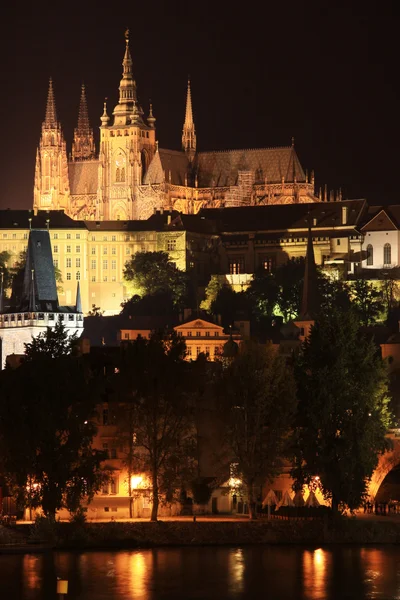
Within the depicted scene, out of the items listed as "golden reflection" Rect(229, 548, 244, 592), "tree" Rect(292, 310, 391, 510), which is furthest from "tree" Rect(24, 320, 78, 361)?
"golden reflection" Rect(229, 548, 244, 592)

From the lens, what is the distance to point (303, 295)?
170 m

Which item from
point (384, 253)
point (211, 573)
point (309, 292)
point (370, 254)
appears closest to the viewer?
point (211, 573)

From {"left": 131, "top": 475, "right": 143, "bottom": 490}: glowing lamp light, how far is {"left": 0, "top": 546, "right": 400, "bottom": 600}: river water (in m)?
5.60

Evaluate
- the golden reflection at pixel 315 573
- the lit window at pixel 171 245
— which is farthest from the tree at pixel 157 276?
the golden reflection at pixel 315 573

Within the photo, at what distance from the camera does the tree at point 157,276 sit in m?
190

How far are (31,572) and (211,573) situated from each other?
6361 mm

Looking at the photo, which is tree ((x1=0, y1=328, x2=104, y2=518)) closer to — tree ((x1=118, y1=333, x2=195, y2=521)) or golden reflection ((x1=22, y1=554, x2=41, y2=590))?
tree ((x1=118, y1=333, x2=195, y2=521))

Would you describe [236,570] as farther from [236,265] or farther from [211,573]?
[236,265]

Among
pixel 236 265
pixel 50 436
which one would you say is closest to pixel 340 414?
pixel 50 436

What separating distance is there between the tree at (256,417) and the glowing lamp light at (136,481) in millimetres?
3637

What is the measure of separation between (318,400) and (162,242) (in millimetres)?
108453

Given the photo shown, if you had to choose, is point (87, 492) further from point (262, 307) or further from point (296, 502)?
point (262, 307)

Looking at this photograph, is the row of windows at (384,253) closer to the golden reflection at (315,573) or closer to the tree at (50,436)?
the tree at (50,436)

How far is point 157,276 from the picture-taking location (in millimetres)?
191125
